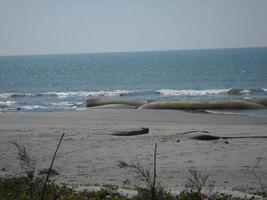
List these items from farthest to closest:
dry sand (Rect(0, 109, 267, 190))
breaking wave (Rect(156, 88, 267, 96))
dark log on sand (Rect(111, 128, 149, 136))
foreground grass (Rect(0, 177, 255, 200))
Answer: breaking wave (Rect(156, 88, 267, 96)) → dark log on sand (Rect(111, 128, 149, 136)) → dry sand (Rect(0, 109, 267, 190)) → foreground grass (Rect(0, 177, 255, 200))

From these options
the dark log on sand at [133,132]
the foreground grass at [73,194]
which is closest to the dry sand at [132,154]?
Answer: the dark log on sand at [133,132]

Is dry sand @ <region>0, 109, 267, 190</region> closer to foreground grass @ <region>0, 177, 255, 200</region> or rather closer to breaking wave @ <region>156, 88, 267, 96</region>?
foreground grass @ <region>0, 177, 255, 200</region>

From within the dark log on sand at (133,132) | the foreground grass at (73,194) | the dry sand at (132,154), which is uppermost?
the foreground grass at (73,194)

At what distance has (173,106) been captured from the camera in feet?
103

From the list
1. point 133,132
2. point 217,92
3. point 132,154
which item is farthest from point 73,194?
point 217,92

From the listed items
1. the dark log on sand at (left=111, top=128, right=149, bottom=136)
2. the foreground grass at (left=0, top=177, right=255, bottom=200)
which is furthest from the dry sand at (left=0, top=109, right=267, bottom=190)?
the foreground grass at (left=0, top=177, right=255, bottom=200)

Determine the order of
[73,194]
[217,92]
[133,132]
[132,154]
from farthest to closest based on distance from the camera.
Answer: [217,92] < [133,132] < [132,154] < [73,194]

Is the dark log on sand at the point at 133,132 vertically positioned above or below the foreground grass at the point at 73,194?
below

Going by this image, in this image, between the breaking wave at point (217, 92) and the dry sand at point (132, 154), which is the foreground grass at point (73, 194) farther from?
the breaking wave at point (217, 92)

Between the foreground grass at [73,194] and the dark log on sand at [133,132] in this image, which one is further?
the dark log on sand at [133,132]

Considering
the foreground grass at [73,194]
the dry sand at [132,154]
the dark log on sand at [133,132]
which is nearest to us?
the foreground grass at [73,194]

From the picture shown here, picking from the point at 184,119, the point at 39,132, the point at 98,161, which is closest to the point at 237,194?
the point at 98,161

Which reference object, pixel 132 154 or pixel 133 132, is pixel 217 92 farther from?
pixel 132 154

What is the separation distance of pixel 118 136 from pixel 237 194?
952cm
